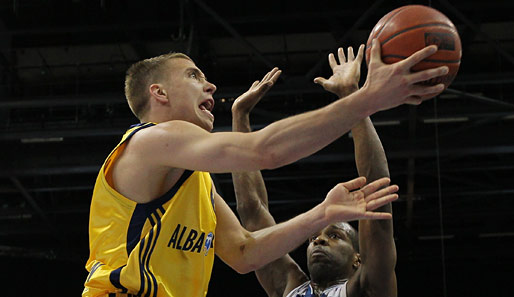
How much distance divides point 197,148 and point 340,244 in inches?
91.8

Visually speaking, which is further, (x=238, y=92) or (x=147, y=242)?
(x=238, y=92)

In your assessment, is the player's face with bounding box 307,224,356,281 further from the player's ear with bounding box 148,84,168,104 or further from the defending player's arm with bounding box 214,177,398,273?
the player's ear with bounding box 148,84,168,104

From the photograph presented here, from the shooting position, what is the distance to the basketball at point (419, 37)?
2909 millimetres

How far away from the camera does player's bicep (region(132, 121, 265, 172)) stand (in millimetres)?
2766

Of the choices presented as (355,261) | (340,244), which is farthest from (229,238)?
(355,261)

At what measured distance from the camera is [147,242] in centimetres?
306

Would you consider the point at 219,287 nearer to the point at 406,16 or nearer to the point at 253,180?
the point at 253,180

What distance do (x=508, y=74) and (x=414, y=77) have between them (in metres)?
7.25

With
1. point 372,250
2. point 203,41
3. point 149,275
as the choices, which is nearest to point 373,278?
point 372,250

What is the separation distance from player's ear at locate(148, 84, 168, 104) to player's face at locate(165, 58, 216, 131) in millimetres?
21

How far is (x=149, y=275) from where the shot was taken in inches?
119

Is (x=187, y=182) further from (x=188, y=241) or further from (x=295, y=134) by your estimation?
(x=295, y=134)

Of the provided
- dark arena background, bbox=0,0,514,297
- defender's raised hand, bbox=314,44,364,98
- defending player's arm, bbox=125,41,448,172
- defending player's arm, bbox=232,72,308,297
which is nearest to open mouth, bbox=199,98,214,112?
defending player's arm, bbox=125,41,448,172

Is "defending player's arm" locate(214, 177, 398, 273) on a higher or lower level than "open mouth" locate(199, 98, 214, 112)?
lower
